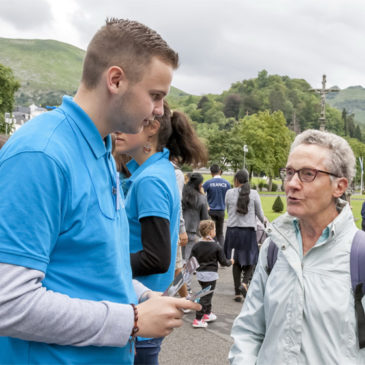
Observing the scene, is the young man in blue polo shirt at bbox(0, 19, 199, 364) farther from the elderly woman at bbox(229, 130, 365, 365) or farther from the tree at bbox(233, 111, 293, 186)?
the tree at bbox(233, 111, 293, 186)

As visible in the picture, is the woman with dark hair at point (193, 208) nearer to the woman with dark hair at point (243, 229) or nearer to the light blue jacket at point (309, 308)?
the woman with dark hair at point (243, 229)

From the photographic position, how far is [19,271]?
1.25m

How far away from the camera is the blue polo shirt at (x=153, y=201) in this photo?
2535 millimetres

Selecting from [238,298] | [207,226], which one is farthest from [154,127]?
[238,298]

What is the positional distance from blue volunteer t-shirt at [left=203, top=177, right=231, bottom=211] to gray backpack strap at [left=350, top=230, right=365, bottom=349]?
919cm

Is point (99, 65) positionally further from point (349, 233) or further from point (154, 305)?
point (349, 233)

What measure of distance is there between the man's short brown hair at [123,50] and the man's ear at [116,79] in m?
0.02

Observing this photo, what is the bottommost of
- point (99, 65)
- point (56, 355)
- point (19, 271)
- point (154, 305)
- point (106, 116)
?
point (56, 355)

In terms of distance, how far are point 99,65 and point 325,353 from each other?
64.5 inches

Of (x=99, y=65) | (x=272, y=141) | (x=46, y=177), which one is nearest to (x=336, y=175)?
(x=99, y=65)

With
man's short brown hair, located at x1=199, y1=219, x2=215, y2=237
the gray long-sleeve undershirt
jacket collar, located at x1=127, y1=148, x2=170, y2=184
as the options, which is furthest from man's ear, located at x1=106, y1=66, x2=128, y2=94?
man's short brown hair, located at x1=199, y1=219, x2=215, y2=237

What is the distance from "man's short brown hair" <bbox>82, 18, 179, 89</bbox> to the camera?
1.58 meters

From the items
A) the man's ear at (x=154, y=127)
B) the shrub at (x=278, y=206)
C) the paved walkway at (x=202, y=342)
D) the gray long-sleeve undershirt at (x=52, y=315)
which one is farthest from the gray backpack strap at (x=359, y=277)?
the shrub at (x=278, y=206)

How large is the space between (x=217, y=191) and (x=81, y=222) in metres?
10.2
